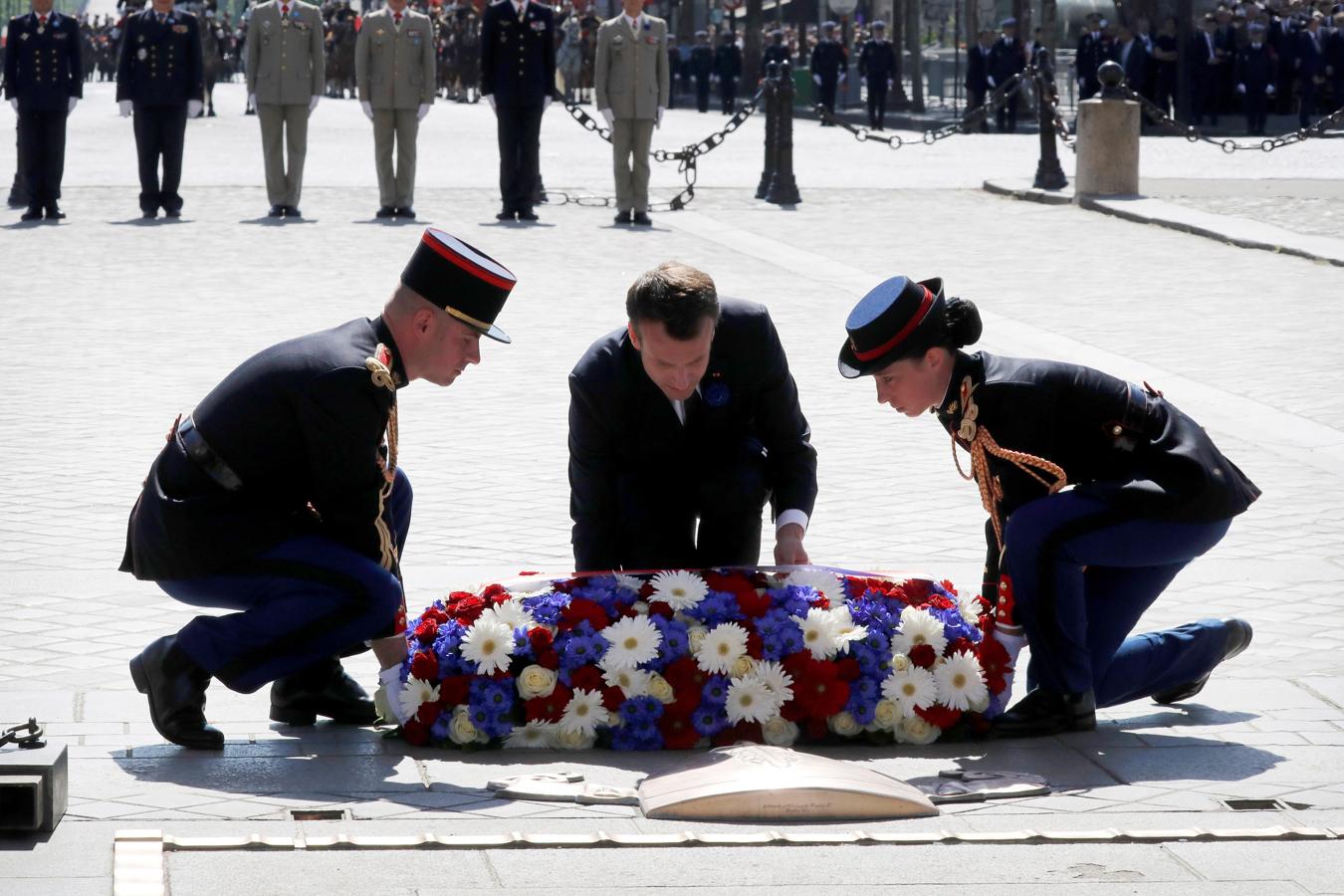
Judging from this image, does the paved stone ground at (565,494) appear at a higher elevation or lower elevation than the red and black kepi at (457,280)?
lower

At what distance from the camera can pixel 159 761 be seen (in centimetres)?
436

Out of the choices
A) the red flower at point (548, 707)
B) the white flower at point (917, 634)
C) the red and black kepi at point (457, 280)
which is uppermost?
the red and black kepi at point (457, 280)

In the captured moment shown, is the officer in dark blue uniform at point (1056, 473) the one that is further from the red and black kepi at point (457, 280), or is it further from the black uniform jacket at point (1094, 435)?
the red and black kepi at point (457, 280)

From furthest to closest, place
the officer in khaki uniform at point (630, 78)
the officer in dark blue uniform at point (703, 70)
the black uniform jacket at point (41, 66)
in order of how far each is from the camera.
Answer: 1. the officer in dark blue uniform at point (703, 70)
2. the officer in khaki uniform at point (630, 78)
3. the black uniform jacket at point (41, 66)

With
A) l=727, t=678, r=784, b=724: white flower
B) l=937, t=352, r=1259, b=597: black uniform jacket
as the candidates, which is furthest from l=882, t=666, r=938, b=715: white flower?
l=937, t=352, r=1259, b=597: black uniform jacket

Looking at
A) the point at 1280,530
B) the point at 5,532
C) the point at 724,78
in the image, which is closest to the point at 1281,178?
the point at 1280,530

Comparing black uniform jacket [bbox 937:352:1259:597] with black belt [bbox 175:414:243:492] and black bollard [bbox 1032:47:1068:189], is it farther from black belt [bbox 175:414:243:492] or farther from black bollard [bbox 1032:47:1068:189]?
black bollard [bbox 1032:47:1068:189]

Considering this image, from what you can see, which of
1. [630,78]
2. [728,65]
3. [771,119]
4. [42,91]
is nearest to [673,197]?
[771,119]

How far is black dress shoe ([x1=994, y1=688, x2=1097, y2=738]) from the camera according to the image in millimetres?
4602

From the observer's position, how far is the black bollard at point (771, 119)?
1817cm

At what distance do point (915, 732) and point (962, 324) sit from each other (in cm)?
90

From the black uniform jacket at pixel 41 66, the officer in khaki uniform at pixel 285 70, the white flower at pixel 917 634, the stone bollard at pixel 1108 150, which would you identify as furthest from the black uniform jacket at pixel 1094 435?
the stone bollard at pixel 1108 150

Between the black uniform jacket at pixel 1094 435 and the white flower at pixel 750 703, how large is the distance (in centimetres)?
67

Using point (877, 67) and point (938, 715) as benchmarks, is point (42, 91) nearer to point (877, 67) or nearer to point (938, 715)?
point (938, 715)
